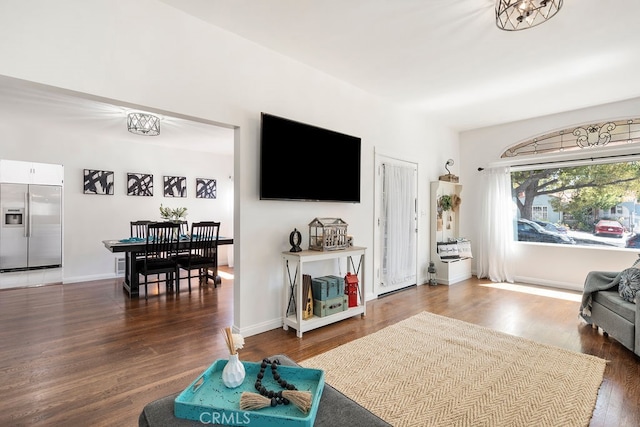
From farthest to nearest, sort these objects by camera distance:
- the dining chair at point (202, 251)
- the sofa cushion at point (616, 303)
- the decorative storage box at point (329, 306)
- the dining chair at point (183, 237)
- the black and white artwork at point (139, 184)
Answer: the black and white artwork at point (139, 184)
the dining chair at point (183, 237)
the dining chair at point (202, 251)
the decorative storage box at point (329, 306)
the sofa cushion at point (616, 303)

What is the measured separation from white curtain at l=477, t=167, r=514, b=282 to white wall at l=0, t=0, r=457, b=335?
2.18m

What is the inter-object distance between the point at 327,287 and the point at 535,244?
13.7 feet

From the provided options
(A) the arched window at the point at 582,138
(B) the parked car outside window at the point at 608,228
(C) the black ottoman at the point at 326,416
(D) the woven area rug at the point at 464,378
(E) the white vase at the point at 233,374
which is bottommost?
(D) the woven area rug at the point at 464,378

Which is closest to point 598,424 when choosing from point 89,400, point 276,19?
point 89,400

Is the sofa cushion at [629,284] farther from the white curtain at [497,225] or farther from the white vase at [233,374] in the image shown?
the white vase at [233,374]

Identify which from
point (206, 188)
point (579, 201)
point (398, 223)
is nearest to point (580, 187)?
point (579, 201)

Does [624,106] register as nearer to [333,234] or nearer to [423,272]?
[423,272]

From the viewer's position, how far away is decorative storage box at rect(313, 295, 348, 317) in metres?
3.23

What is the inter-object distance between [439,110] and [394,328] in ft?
11.7

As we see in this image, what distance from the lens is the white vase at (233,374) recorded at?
1241 millimetres

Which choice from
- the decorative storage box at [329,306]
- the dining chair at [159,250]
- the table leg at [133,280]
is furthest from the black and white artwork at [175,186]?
the decorative storage box at [329,306]

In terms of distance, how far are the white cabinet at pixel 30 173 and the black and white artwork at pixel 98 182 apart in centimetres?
36

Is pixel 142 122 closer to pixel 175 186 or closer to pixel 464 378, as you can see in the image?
pixel 175 186

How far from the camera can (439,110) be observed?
499cm
